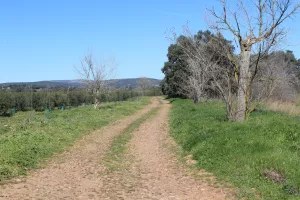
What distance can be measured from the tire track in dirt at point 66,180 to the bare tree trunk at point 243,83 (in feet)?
18.9

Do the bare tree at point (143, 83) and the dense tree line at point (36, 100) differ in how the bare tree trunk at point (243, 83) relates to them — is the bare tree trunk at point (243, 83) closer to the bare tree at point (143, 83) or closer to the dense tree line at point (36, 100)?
the dense tree line at point (36, 100)

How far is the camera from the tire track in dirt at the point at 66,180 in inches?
225

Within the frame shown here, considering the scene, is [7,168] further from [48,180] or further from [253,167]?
[253,167]

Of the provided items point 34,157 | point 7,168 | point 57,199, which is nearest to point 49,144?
point 34,157

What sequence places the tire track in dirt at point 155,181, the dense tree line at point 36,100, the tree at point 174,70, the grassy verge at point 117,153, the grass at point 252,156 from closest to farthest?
1. the grass at point 252,156
2. the tire track in dirt at point 155,181
3. the grassy verge at point 117,153
4. the dense tree line at point 36,100
5. the tree at point 174,70

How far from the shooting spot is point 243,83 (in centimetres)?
1220

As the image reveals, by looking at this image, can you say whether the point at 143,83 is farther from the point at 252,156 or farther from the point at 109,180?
the point at 109,180

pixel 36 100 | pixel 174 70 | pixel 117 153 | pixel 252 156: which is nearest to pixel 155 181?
pixel 252 156

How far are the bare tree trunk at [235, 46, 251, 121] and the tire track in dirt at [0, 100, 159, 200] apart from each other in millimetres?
5773

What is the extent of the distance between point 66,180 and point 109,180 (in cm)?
97

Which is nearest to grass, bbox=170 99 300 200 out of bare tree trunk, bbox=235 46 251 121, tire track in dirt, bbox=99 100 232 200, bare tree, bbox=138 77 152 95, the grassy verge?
tire track in dirt, bbox=99 100 232 200

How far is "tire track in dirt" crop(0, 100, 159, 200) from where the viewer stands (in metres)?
5.72

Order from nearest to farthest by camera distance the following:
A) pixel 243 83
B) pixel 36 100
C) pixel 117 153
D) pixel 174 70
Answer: pixel 117 153
pixel 243 83
pixel 36 100
pixel 174 70

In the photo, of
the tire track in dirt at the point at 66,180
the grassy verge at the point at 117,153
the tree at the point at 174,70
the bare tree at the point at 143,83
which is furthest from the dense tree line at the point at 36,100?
the bare tree at the point at 143,83
